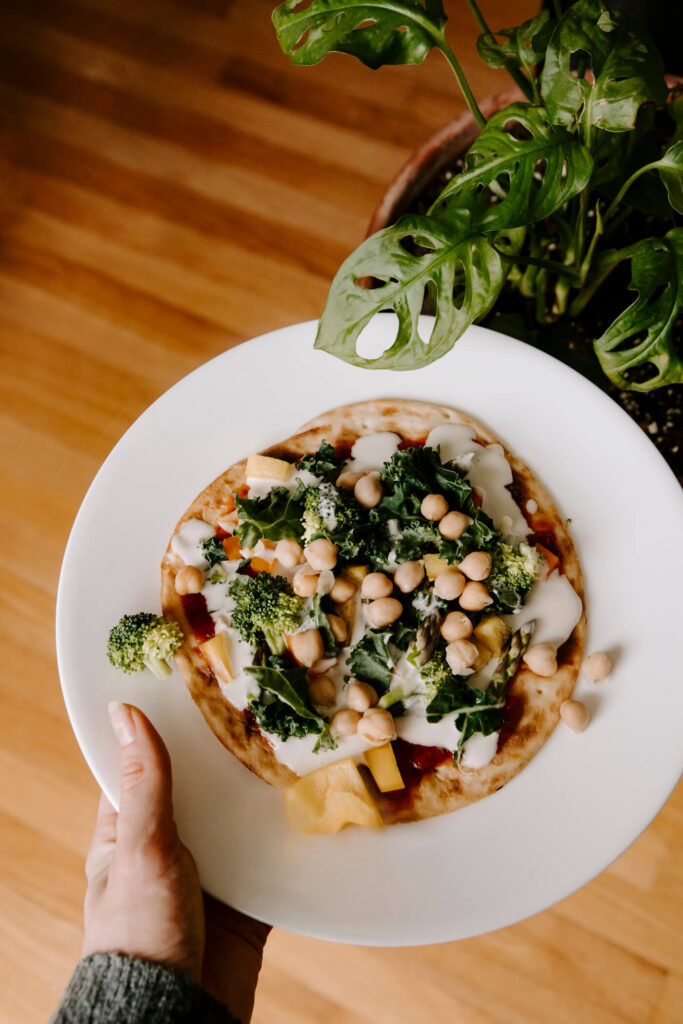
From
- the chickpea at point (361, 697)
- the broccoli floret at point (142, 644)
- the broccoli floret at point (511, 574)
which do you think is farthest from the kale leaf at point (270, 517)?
the broccoli floret at point (511, 574)

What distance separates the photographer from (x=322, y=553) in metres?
1.99

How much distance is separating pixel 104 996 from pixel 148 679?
0.71m

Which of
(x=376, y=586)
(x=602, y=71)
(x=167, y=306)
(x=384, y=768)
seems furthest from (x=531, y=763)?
(x=167, y=306)

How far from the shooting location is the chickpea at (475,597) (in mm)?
1965

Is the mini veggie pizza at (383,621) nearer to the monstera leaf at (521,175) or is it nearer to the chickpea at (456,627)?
the chickpea at (456,627)

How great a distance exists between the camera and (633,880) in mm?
2322

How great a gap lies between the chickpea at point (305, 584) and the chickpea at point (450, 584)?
1.08 feet

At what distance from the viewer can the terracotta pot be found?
7.07 feet

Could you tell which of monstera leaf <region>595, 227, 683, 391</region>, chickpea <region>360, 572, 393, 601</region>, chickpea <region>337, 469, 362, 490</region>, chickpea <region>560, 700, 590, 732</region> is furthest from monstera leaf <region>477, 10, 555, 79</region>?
chickpea <region>560, 700, 590, 732</region>

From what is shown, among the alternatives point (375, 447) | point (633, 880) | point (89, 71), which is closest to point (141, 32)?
point (89, 71)

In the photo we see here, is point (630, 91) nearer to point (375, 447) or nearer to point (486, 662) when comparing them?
point (375, 447)

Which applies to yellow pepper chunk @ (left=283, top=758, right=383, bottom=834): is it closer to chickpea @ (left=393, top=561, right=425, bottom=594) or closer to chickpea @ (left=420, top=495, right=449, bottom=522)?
chickpea @ (left=393, top=561, right=425, bottom=594)

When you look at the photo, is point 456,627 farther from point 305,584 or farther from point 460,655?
point 305,584

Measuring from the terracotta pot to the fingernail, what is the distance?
148 cm
